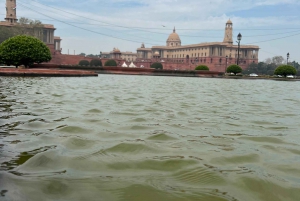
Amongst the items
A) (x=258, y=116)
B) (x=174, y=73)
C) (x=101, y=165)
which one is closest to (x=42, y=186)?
(x=101, y=165)

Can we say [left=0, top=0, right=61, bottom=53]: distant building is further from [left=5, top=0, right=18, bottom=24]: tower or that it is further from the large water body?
the large water body

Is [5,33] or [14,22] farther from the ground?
[14,22]

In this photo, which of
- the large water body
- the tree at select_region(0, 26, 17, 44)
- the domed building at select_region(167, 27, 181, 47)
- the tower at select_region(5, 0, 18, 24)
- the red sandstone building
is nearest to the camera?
the large water body

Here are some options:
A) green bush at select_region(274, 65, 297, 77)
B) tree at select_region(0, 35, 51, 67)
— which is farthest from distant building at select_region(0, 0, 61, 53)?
green bush at select_region(274, 65, 297, 77)

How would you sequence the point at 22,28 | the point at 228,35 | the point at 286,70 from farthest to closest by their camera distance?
the point at 228,35 → the point at 22,28 → the point at 286,70

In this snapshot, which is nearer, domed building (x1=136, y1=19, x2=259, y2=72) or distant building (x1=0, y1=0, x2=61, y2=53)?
distant building (x1=0, y1=0, x2=61, y2=53)

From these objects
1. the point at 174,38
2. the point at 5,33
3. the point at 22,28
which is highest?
the point at 174,38

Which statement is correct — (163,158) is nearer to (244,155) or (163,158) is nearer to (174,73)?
(244,155)

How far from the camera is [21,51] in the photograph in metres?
19.9

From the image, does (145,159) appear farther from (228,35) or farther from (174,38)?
(174,38)

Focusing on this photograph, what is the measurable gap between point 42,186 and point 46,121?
6.16 ft

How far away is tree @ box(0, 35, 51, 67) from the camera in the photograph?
19.9 m

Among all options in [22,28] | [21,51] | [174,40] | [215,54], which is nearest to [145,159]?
[21,51]

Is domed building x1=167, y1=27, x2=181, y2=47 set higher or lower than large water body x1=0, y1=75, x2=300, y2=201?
higher
